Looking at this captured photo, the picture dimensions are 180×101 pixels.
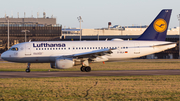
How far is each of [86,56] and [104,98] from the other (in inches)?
770

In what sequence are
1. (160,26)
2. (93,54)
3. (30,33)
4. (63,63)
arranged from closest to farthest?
(63,63), (93,54), (160,26), (30,33)

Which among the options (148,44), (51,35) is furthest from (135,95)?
(51,35)

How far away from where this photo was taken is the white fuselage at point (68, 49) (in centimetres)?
3625

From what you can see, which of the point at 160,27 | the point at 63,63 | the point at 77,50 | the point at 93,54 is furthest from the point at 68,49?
the point at 160,27

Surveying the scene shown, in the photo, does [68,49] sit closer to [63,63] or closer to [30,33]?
[63,63]

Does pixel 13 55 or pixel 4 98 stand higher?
pixel 13 55

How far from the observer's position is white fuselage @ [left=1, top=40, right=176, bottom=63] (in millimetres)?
36250

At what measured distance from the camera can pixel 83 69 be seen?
117 ft

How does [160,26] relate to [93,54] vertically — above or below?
above

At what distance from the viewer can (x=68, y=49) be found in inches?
1438

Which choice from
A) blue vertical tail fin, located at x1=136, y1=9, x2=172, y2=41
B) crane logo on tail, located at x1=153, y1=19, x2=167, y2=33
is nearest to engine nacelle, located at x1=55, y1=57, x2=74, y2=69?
blue vertical tail fin, located at x1=136, y1=9, x2=172, y2=41

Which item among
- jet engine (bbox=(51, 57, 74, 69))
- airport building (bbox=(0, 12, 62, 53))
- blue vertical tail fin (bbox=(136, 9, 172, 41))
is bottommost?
jet engine (bbox=(51, 57, 74, 69))

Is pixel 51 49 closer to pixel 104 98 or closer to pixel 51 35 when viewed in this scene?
pixel 104 98

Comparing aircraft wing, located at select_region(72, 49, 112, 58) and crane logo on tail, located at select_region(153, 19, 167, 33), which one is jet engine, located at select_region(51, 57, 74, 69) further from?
crane logo on tail, located at select_region(153, 19, 167, 33)
